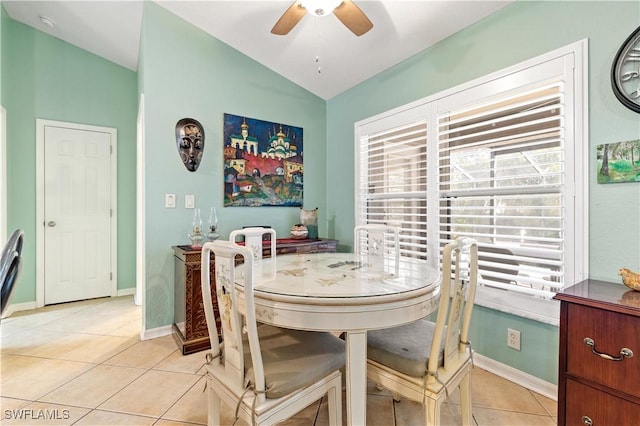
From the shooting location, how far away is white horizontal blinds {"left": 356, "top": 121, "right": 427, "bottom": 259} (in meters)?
2.73

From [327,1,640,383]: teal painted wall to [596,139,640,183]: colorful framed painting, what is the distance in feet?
0.12

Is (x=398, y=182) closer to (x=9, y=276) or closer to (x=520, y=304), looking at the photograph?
(x=520, y=304)

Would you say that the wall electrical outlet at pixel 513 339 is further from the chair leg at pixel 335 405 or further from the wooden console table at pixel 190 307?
the wooden console table at pixel 190 307

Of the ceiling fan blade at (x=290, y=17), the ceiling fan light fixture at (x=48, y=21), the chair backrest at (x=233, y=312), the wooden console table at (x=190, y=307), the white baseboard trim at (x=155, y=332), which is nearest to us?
the chair backrest at (x=233, y=312)

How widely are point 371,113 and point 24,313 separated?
173 inches

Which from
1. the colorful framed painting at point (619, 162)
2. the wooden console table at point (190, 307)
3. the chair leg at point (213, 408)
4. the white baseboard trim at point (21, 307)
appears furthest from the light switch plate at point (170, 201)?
the colorful framed painting at point (619, 162)

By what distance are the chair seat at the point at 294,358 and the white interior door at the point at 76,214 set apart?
11.0 feet

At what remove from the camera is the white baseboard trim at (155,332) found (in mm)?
2707

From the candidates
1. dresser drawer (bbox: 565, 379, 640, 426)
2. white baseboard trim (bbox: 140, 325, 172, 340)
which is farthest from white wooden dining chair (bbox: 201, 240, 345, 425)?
white baseboard trim (bbox: 140, 325, 172, 340)

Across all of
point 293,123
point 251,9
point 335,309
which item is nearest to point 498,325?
point 335,309

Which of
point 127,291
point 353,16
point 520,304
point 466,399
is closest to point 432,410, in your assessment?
point 466,399

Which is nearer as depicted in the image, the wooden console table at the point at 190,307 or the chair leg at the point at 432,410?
the chair leg at the point at 432,410

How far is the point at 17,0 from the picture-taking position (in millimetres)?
2928

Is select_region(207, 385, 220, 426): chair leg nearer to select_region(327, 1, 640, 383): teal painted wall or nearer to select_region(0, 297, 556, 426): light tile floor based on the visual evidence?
select_region(0, 297, 556, 426): light tile floor
